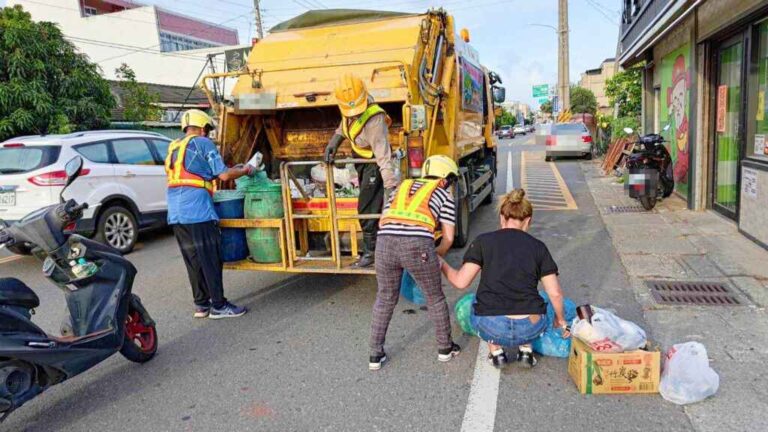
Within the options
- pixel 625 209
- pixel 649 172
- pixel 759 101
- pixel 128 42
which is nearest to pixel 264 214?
pixel 759 101

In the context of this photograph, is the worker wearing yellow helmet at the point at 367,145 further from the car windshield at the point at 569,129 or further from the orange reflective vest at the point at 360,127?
the car windshield at the point at 569,129

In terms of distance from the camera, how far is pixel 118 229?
312 inches

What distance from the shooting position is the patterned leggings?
365 centimetres

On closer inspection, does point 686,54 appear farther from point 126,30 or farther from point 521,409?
point 126,30

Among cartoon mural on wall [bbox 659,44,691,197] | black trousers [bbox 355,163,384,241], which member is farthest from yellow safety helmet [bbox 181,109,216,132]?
cartoon mural on wall [bbox 659,44,691,197]

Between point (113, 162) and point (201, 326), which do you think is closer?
point (201, 326)

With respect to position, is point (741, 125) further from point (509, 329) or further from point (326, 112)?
point (509, 329)

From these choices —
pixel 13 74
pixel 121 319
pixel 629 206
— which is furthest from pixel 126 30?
pixel 121 319

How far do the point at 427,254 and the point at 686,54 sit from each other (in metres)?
8.06

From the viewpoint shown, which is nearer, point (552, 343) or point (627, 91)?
point (552, 343)

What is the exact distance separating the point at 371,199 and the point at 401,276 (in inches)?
53.7

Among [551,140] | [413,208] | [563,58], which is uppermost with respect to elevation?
[563,58]

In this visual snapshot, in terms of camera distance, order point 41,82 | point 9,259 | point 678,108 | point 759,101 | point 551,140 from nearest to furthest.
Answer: point 759,101 < point 9,259 < point 678,108 < point 41,82 < point 551,140

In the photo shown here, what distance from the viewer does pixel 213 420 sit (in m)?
3.32
